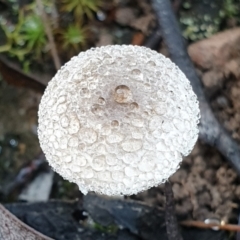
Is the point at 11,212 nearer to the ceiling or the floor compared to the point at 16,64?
nearer to the floor

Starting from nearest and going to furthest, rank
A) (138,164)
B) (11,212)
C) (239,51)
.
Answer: (138,164), (11,212), (239,51)

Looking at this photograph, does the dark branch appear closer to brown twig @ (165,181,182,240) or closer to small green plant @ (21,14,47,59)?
small green plant @ (21,14,47,59)

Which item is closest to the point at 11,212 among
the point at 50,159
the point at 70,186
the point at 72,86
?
the point at 70,186

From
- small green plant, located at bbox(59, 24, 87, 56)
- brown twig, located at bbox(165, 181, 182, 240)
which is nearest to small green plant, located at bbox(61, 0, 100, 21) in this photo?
small green plant, located at bbox(59, 24, 87, 56)

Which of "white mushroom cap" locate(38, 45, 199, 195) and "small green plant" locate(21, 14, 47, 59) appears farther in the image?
"small green plant" locate(21, 14, 47, 59)

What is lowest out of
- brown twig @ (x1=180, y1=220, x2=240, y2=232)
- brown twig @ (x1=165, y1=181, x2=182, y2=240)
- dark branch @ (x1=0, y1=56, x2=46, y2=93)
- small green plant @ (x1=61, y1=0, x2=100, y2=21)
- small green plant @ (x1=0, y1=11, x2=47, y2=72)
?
brown twig @ (x1=180, y1=220, x2=240, y2=232)

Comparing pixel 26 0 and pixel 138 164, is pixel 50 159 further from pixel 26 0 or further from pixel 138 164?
pixel 26 0

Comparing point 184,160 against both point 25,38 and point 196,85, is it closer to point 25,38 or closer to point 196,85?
point 196,85
